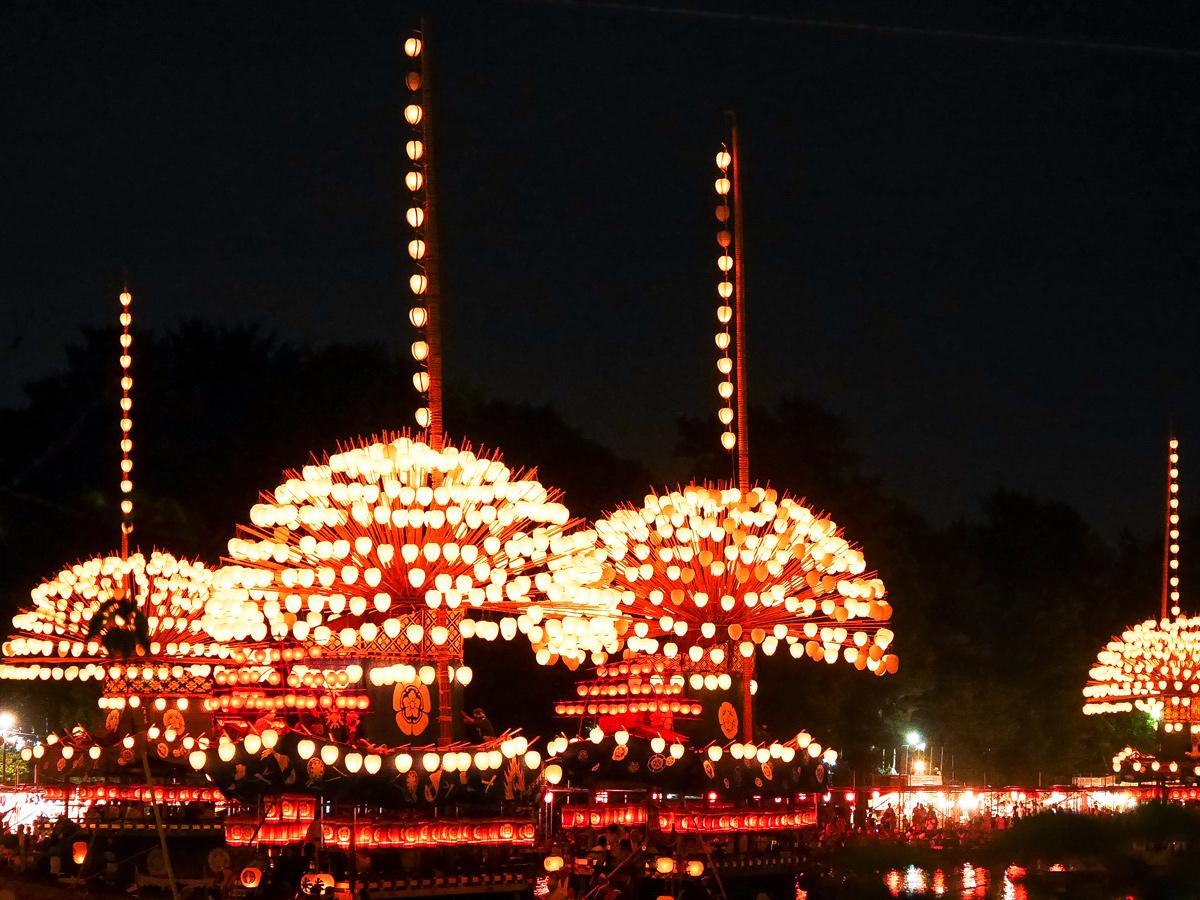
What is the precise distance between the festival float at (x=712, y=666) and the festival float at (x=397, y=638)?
2.60m

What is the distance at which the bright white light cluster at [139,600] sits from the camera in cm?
3350

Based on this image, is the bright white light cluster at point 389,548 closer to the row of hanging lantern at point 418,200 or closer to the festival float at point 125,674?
the row of hanging lantern at point 418,200

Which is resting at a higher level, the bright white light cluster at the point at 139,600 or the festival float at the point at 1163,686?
the bright white light cluster at the point at 139,600

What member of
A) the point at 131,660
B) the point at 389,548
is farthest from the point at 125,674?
the point at 389,548

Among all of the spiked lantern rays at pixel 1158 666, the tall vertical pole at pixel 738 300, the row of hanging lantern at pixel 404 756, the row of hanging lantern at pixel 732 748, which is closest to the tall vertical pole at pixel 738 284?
the tall vertical pole at pixel 738 300

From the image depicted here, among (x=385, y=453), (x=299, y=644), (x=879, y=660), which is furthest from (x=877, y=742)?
(x=385, y=453)

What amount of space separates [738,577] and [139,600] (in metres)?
11.6

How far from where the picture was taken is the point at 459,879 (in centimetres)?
2381

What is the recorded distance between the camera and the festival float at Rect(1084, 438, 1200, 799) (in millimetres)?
45094

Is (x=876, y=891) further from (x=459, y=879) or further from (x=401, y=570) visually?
(x=401, y=570)

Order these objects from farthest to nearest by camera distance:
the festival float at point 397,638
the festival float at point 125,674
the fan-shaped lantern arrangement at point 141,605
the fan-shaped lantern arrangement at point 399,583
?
the fan-shaped lantern arrangement at point 141,605 < the festival float at point 125,674 < the fan-shaped lantern arrangement at point 399,583 < the festival float at point 397,638

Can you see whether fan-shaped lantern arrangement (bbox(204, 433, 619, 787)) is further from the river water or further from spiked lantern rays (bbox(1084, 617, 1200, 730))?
spiked lantern rays (bbox(1084, 617, 1200, 730))

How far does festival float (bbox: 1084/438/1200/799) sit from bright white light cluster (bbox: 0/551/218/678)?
965 inches

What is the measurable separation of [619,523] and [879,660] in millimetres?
5040
